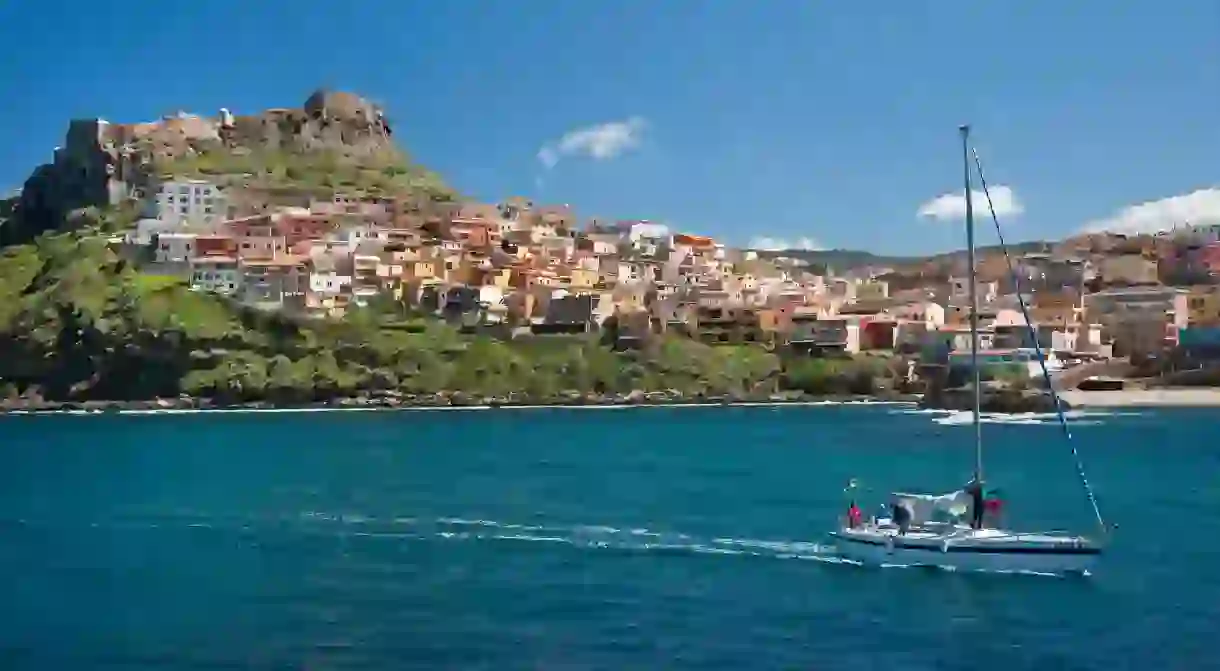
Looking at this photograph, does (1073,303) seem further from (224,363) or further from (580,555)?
(580,555)

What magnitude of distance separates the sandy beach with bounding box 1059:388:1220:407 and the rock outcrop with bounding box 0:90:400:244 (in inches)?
3929

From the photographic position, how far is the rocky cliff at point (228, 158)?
147 metres

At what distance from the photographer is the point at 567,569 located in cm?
2573

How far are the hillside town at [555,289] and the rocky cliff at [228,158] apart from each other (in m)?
7.58

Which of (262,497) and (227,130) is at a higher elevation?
(227,130)

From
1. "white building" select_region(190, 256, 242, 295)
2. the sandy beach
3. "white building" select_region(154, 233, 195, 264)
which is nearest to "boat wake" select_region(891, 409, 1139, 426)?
the sandy beach

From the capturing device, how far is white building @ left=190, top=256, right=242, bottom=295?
117m

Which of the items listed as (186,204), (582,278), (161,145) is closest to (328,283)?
(582,278)

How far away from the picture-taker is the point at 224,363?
107750mm

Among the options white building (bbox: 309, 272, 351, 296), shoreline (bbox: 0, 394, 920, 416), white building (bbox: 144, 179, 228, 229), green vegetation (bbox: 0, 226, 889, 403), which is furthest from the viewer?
white building (bbox: 144, 179, 228, 229)

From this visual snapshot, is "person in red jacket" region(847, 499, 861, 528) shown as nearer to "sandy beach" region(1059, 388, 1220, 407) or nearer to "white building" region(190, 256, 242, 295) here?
"sandy beach" region(1059, 388, 1220, 407)

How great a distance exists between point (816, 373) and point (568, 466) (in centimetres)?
6961

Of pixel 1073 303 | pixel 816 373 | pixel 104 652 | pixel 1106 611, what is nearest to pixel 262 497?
pixel 104 652

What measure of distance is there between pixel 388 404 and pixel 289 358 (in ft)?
31.3
